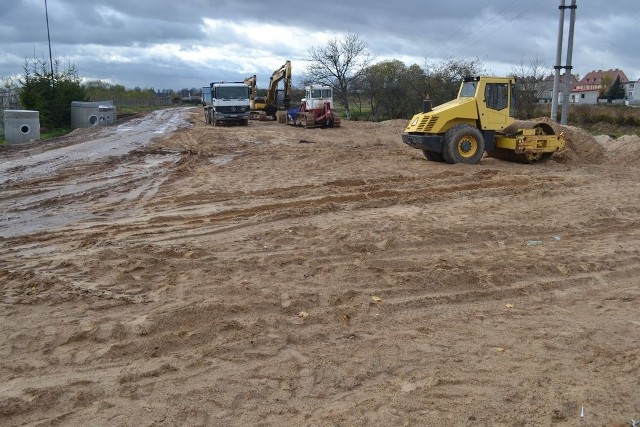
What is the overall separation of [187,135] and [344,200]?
1880 centimetres

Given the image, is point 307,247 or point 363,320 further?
point 307,247

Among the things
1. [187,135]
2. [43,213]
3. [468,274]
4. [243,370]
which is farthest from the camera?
[187,135]

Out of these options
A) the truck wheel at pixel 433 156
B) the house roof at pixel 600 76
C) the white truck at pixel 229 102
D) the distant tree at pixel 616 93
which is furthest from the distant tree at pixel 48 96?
the house roof at pixel 600 76

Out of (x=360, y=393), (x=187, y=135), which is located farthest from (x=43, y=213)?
(x=187, y=135)

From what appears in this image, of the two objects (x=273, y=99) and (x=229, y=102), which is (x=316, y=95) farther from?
(x=273, y=99)

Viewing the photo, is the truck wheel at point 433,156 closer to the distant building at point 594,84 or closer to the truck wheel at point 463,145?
the truck wheel at point 463,145

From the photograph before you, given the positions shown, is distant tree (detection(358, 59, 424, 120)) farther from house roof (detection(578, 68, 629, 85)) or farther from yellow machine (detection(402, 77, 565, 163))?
house roof (detection(578, 68, 629, 85))

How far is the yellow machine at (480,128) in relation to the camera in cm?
1600

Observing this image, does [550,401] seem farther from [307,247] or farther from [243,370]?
[307,247]

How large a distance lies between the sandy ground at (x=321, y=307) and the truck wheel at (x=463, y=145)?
404 centimetres

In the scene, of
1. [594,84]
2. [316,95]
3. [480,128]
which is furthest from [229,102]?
[594,84]

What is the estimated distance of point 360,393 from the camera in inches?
168

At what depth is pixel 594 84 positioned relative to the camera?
10912 centimetres

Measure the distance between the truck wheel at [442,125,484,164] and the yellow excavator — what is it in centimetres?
2592
